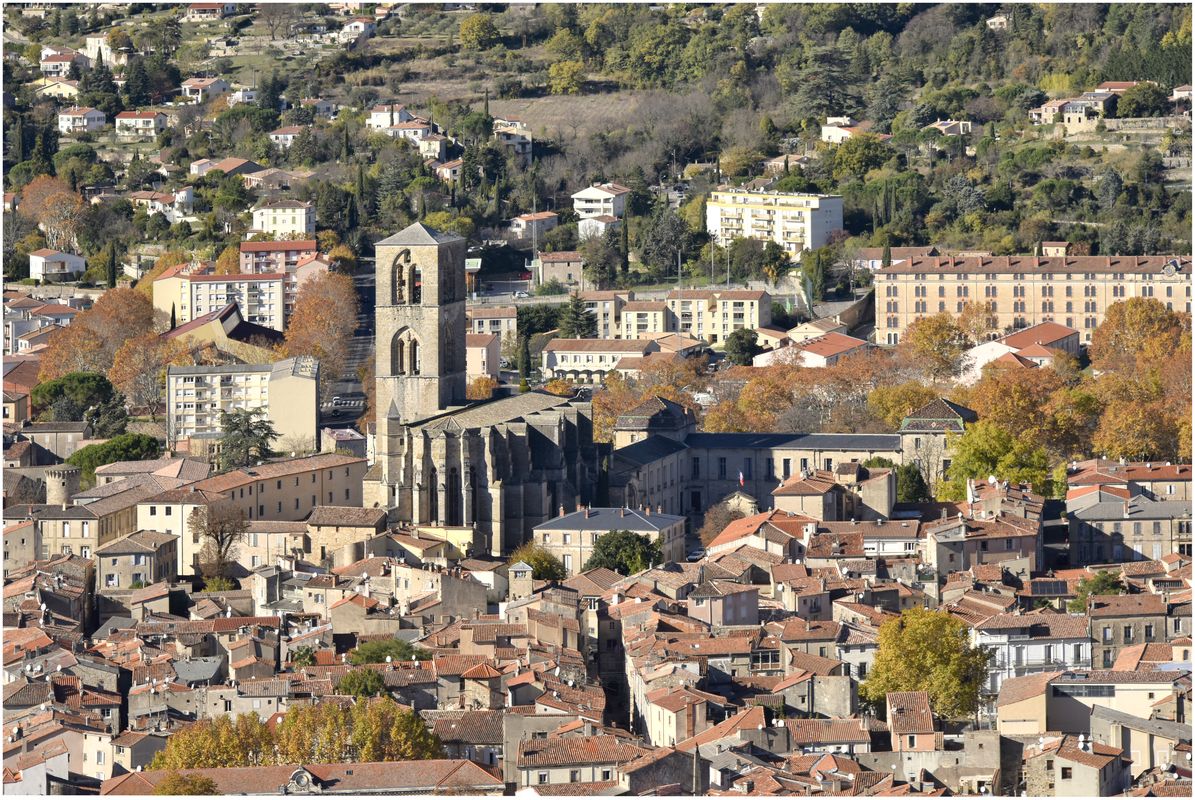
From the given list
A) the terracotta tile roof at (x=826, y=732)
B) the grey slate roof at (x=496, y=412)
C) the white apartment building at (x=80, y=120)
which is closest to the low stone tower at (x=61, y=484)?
the grey slate roof at (x=496, y=412)

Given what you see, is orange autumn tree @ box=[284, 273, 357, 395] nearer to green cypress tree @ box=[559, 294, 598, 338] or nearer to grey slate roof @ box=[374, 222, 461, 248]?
green cypress tree @ box=[559, 294, 598, 338]

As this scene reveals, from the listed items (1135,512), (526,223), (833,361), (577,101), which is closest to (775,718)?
(1135,512)

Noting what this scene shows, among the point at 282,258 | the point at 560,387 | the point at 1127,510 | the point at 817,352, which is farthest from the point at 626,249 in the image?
the point at 1127,510

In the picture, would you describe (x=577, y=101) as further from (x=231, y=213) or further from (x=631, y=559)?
(x=631, y=559)

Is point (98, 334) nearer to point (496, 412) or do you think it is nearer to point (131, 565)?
point (496, 412)

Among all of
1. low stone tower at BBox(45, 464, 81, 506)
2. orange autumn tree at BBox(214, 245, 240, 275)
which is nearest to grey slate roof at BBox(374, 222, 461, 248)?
low stone tower at BBox(45, 464, 81, 506)

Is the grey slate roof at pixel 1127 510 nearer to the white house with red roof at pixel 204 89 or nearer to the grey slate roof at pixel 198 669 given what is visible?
the grey slate roof at pixel 198 669
